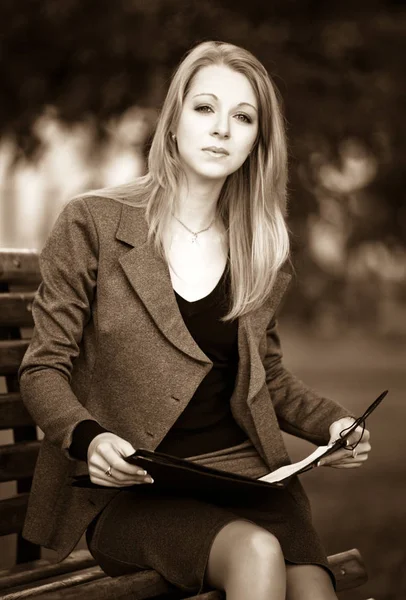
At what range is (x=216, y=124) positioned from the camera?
2.78m

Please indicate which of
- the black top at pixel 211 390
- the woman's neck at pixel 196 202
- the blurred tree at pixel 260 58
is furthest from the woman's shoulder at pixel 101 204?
the blurred tree at pixel 260 58

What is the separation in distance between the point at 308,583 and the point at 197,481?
384 millimetres

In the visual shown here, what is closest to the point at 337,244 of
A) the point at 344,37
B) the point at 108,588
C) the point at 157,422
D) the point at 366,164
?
the point at 366,164

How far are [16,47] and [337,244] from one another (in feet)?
6.30

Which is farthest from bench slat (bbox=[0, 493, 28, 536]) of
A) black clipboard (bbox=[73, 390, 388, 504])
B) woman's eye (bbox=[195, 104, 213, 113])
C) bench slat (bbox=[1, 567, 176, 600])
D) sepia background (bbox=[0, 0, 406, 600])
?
sepia background (bbox=[0, 0, 406, 600])

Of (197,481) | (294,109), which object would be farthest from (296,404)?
(294,109)

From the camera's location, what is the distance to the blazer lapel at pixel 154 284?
266 cm

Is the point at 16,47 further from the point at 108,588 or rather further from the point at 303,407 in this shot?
the point at 108,588

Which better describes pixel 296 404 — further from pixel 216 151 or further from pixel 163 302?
pixel 216 151

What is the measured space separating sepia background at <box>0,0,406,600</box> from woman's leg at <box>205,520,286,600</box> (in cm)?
195

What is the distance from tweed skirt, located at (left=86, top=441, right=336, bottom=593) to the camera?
2.44 m

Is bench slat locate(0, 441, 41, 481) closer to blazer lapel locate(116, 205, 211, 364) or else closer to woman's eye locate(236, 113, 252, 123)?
blazer lapel locate(116, 205, 211, 364)

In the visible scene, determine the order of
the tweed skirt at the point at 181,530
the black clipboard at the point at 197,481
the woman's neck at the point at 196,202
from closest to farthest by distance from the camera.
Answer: the black clipboard at the point at 197,481
the tweed skirt at the point at 181,530
the woman's neck at the point at 196,202

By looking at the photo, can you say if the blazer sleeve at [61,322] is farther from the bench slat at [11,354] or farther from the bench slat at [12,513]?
the bench slat at [12,513]
